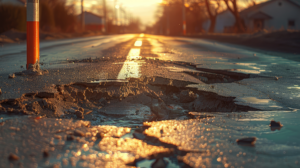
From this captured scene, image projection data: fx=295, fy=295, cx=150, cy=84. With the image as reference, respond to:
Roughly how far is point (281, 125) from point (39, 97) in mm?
2712

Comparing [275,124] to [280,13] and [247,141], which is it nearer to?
[247,141]

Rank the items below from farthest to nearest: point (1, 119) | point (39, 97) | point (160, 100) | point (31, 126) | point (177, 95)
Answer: point (177, 95), point (160, 100), point (39, 97), point (1, 119), point (31, 126)

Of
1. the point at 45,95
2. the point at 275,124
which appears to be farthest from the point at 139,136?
the point at 45,95

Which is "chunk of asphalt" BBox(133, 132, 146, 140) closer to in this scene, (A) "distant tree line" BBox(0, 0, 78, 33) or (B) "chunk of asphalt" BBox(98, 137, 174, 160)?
(B) "chunk of asphalt" BBox(98, 137, 174, 160)

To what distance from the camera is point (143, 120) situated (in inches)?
126

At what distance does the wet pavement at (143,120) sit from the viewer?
204 cm

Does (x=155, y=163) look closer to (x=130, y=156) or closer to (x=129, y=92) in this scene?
(x=130, y=156)

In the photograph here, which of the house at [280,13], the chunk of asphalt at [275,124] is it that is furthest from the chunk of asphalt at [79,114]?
the house at [280,13]

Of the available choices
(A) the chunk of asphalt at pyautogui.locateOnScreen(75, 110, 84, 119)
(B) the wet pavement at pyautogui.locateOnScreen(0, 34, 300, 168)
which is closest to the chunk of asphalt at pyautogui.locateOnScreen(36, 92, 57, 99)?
(B) the wet pavement at pyautogui.locateOnScreen(0, 34, 300, 168)

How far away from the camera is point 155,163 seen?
198 centimetres

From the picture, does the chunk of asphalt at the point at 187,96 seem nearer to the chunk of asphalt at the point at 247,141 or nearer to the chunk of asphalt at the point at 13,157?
the chunk of asphalt at the point at 247,141

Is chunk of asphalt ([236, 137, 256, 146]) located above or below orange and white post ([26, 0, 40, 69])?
below

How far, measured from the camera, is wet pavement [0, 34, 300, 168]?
80.5 inches

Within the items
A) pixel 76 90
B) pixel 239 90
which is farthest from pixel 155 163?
pixel 239 90
